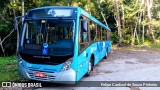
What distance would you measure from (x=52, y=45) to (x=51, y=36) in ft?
1.15

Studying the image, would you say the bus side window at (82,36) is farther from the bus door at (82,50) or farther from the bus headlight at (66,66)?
the bus headlight at (66,66)

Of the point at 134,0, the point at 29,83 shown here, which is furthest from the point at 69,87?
the point at 134,0

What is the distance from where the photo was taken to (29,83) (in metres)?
7.43

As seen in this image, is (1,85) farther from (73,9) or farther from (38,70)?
(73,9)

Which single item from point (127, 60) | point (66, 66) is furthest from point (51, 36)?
point (127, 60)

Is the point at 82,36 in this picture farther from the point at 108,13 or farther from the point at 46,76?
the point at 108,13

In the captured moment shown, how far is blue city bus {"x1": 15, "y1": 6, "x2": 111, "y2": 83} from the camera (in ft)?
21.5

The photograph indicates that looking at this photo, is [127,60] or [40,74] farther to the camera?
[127,60]

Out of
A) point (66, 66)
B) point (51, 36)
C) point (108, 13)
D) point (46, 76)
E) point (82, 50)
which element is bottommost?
point (46, 76)

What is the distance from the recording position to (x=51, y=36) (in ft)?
22.6

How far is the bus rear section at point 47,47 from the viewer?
6539 mm

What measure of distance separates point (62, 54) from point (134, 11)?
25116 millimetres

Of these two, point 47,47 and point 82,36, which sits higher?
point 82,36

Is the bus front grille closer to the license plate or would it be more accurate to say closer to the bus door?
the license plate
